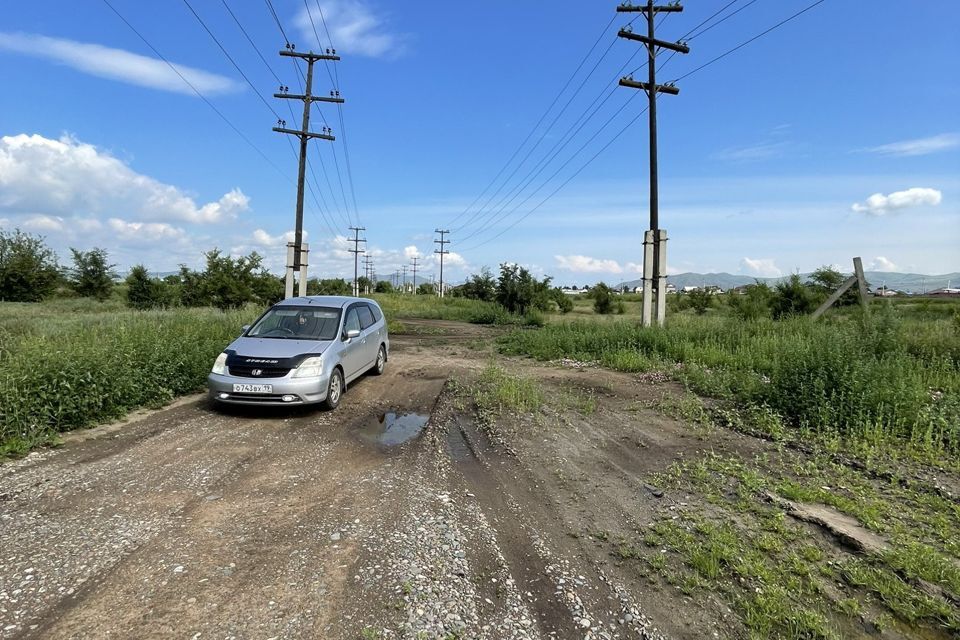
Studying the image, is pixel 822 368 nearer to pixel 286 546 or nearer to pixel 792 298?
pixel 286 546

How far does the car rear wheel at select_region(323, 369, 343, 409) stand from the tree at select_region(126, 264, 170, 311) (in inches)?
1329

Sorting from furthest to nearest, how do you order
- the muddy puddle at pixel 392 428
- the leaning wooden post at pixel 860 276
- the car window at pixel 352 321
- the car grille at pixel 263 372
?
the leaning wooden post at pixel 860 276 < the car window at pixel 352 321 < the car grille at pixel 263 372 < the muddy puddle at pixel 392 428

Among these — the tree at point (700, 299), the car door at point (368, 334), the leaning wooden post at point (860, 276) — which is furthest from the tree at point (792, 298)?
the car door at point (368, 334)

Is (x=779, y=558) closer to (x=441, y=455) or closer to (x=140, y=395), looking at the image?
(x=441, y=455)

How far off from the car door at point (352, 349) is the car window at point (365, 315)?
0.19 meters

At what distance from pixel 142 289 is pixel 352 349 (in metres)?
35.0

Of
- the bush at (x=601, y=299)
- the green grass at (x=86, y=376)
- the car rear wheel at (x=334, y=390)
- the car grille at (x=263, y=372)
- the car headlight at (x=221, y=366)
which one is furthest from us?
the bush at (x=601, y=299)

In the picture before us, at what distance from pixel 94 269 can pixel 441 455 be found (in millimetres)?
43805

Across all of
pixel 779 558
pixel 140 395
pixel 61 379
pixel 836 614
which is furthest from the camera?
pixel 140 395

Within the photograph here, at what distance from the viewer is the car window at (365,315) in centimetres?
993

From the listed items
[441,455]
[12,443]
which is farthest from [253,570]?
[12,443]

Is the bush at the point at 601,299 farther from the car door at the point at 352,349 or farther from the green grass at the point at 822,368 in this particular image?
the car door at the point at 352,349

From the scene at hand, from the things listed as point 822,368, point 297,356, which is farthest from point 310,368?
point 822,368

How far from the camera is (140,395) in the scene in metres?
7.33
